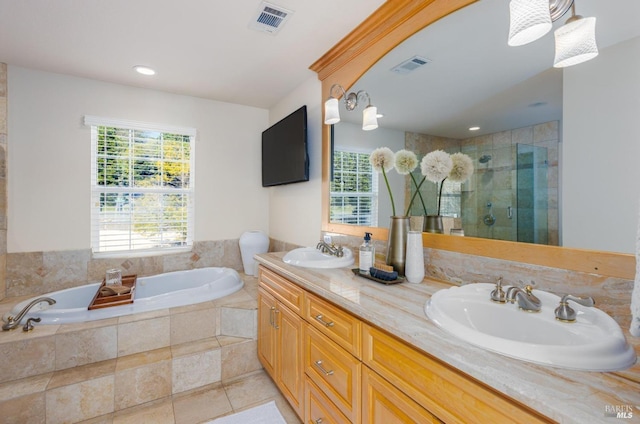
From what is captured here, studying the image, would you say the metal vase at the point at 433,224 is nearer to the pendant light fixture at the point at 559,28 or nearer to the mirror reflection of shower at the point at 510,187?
the mirror reflection of shower at the point at 510,187

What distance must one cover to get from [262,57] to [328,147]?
3.06 ft

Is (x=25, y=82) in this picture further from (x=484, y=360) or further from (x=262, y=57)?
(x=484, y=360)

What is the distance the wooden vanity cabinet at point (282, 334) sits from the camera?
5.43ft

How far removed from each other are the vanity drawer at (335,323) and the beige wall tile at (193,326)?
123 centimetres

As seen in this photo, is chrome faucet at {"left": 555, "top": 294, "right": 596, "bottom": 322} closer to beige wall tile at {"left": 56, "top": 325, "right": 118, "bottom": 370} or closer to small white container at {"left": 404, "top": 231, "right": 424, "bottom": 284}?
small white container at {"left": 404, "top": 231, "right": 424, "bottom": 284}

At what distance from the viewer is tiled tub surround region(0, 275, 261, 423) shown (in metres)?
1.77

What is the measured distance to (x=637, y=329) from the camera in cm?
61

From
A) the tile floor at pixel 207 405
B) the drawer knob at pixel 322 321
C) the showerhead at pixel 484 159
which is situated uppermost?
the showerhead at pixel 484 159

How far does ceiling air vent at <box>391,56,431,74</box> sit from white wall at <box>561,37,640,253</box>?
736 millimetres

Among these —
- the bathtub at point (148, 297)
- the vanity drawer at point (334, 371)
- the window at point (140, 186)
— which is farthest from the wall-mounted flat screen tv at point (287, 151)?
the vanity drawer at point (334, 371)

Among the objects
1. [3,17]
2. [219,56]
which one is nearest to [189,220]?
[219,56]

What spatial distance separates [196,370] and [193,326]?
1.09ft

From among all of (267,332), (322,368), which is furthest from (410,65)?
(267,332)

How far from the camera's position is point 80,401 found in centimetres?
181
